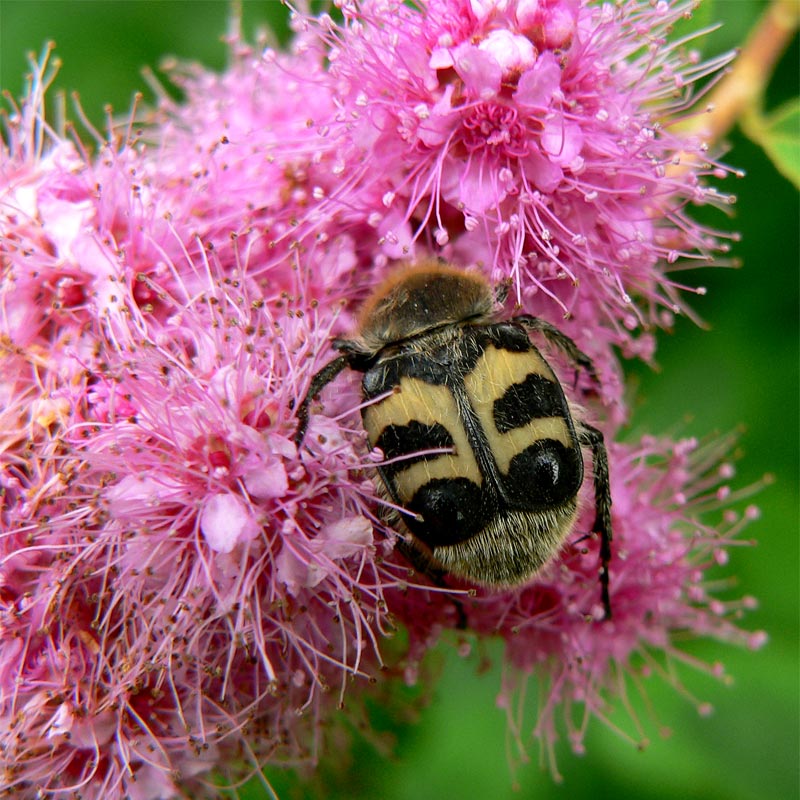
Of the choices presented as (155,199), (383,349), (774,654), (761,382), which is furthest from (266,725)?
(761,382)

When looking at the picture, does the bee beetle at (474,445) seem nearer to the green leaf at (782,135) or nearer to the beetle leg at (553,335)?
the beetle leg at (553,335)

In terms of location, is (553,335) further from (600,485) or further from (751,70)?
(751,70)

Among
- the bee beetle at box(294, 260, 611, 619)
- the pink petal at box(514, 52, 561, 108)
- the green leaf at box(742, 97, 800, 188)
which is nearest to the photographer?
the bee beetle at box(294, 260, 611, 619)

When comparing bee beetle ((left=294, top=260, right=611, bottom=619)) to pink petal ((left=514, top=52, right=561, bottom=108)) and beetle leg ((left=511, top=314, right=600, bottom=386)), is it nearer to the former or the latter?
beetle leg ((left=511, top=314, right=600, bottom=386))

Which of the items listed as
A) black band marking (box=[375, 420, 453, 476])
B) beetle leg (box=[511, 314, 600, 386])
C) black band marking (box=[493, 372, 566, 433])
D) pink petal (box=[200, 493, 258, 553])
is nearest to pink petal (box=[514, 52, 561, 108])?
beetle leg (box=[511, 314, 600, 386])

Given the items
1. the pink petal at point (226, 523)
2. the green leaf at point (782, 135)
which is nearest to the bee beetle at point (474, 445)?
the pink petal at point (226, 523)

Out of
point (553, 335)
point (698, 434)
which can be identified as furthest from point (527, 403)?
point (698, 434)
